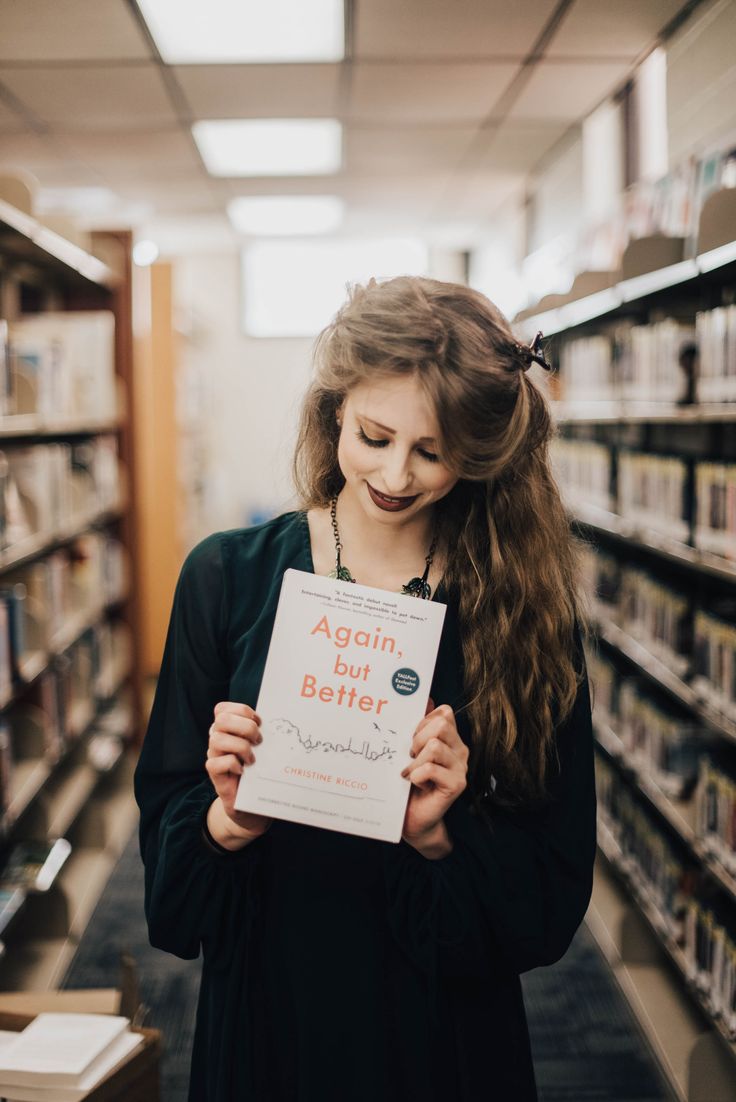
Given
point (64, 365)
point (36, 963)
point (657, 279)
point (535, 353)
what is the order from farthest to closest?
1. point (64, 365)
2. point (36, 963)
3. point (657, 279)
4. point (535, 353)

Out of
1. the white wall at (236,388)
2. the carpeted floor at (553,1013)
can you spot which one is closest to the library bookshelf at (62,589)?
the carpeted floor at (553,1013)

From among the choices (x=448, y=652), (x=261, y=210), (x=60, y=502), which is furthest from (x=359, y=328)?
(x=261, y=210)

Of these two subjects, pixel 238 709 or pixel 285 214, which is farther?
pixel 285 214

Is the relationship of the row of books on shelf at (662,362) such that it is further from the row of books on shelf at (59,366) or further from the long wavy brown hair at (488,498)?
the row of books on shelf at (59,366)

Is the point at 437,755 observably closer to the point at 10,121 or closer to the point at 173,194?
the point at 10,121

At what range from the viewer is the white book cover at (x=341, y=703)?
1096mm

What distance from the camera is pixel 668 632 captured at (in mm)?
2920

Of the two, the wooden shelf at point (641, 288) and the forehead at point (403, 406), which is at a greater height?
the wooden shelf at point (641, 288)

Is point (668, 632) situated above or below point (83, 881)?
above

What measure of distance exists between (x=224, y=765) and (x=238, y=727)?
0.05 m

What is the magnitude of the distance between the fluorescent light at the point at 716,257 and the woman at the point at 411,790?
113 centimetres

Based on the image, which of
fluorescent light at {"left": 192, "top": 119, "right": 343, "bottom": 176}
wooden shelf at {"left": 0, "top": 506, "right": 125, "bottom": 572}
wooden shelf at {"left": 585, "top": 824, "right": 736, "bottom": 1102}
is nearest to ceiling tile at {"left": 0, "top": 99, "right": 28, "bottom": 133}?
fluorescent light at {"left": 192, "top": 119, "right": 343, "bottom": 176}

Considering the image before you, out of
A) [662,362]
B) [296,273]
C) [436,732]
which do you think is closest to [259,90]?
[662,362]

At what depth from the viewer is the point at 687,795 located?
280 centimetres
